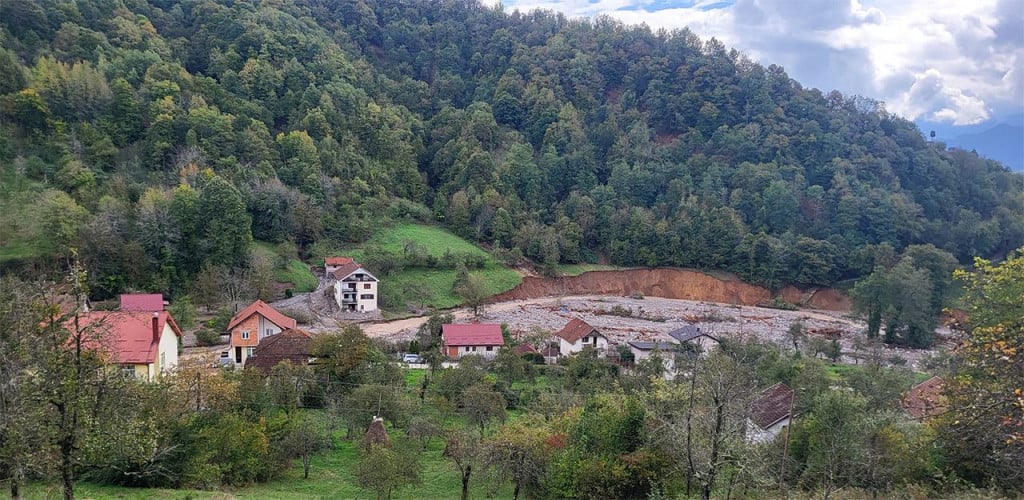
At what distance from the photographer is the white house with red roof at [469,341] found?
1358 inches

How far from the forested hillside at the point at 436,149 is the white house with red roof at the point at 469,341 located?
20.2 metres

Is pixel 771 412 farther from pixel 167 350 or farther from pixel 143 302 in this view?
pixel 143 302

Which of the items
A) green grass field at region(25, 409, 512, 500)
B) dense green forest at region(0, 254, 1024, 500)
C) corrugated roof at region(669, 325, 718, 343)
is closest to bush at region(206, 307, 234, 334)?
dense green forest at region(0, 254, 1024, 500)

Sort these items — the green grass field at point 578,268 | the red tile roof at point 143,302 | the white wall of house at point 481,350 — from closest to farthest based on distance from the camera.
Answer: the red tile roof at point 143,302
the white wall of house at point 481,350
the green grass field at point 578,268

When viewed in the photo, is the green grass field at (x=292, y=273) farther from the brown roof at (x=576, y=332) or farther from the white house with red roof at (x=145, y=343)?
the white house with red roof at (x=145, y=343)

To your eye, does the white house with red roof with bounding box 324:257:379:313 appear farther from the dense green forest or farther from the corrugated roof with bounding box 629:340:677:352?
the corrugated roof with bounding box 629:340:677:352

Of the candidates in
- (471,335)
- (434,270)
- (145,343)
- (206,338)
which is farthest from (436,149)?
(145,343)

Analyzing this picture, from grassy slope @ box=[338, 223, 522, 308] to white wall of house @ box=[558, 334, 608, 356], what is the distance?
1512 cm

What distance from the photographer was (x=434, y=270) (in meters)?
53.6

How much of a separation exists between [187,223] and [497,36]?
70.5m

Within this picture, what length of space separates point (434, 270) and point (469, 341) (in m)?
19.7

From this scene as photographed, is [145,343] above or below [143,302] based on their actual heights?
below

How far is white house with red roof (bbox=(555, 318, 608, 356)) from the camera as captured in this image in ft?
118

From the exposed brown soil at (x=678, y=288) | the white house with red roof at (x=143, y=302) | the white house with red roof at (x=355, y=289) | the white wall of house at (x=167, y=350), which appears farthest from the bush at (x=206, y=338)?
the exposed brown soil at (x=678, y=288)
